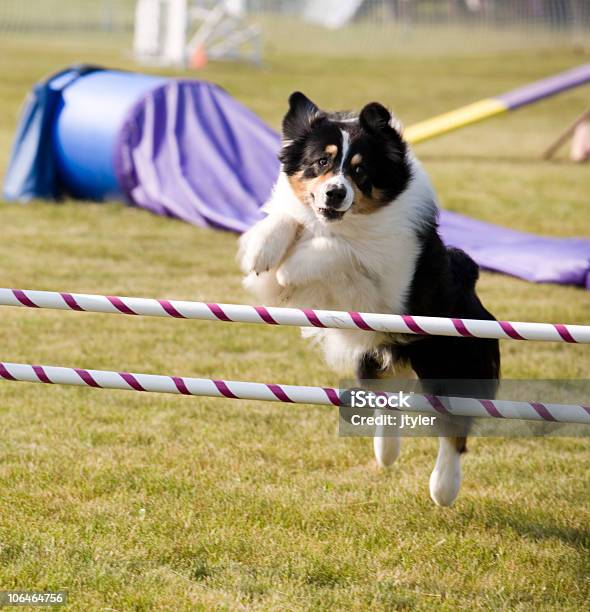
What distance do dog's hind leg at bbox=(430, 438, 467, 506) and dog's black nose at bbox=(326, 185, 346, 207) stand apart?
1138mm

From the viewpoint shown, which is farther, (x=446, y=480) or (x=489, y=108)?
(x=489, y=108)

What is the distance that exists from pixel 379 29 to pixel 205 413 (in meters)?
30.2

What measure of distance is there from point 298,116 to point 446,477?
1.70 metres

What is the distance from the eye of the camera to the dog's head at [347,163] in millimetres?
4316

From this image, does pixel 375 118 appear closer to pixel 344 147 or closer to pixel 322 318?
pixel 344 147

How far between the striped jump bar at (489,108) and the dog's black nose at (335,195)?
7903 millimetres

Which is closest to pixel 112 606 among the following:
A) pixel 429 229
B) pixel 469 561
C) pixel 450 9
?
pixel 469 561

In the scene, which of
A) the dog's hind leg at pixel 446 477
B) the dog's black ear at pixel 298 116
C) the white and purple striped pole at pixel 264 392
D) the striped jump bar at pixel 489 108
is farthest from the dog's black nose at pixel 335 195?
the striped jump bar at pixel 489 108

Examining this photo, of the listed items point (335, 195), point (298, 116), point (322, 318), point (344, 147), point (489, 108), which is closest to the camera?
point (322, 318)

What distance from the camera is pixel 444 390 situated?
4.47 m

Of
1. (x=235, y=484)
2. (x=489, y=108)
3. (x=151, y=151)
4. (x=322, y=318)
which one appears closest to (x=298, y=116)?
(x=322, y=318)

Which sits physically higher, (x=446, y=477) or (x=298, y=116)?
(x=298, y=116)

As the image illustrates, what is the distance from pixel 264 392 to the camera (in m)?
3.75

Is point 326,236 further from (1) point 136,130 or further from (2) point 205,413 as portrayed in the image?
(1) point 136,130
